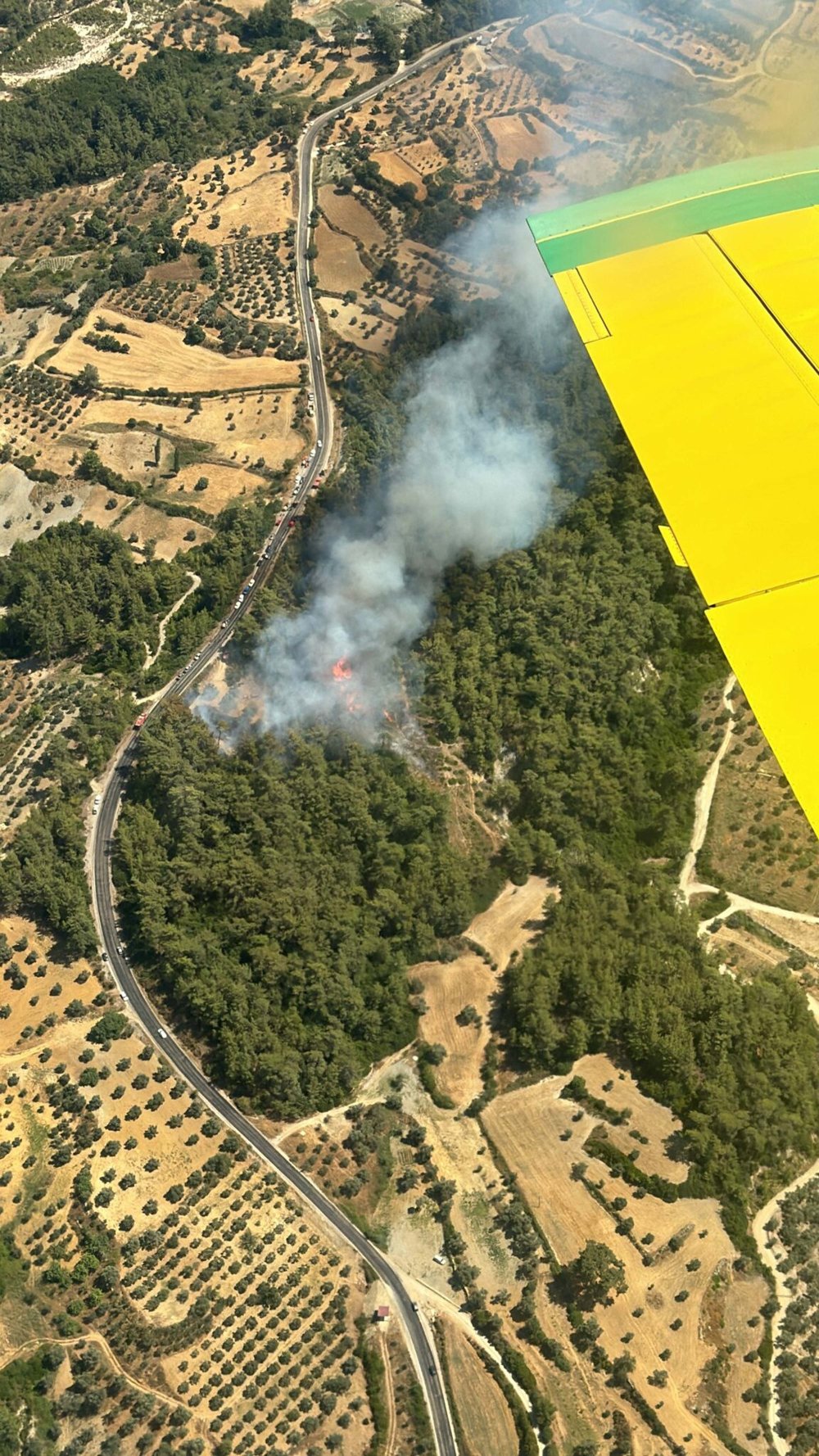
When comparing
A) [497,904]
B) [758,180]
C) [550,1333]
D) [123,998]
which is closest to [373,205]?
[758,180]

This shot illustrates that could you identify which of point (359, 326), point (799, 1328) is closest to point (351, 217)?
point (359, 326)

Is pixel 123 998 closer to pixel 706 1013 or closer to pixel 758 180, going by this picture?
pixel 706 1013

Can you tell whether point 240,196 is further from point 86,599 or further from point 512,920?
point 512,920

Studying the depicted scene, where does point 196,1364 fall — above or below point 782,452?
below

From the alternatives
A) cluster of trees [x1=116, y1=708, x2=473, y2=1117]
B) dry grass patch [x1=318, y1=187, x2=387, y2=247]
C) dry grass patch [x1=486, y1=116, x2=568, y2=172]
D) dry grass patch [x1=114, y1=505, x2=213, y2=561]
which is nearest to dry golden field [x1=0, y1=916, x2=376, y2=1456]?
cluster of trees [x1=116, y1=708, x2=473, y2=1117]

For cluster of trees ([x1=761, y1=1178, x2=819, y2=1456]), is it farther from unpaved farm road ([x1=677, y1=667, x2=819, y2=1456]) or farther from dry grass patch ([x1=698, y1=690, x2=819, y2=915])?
dry grass patch ([x1=698, y1=690, x2=819, y2=915])

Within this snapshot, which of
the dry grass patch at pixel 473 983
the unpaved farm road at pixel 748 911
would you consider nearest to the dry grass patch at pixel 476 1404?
the dry grass patch at pixel 473 983

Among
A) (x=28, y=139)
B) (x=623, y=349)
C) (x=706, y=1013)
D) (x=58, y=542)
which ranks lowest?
(x=706, y=1013)

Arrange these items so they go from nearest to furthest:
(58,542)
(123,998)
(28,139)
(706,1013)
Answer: (706,1013)
(123,998)
(58,542)
(28,139)
